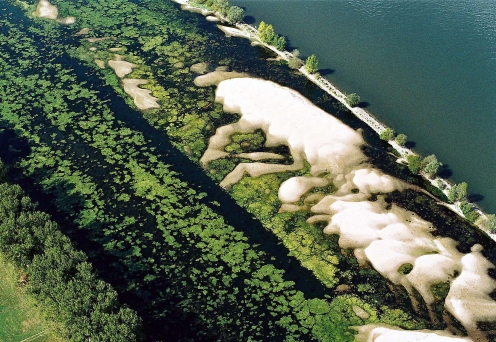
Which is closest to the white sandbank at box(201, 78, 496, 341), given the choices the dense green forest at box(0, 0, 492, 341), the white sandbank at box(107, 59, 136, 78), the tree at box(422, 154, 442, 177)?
the dense green forest at box(0, 0, 492, 341)

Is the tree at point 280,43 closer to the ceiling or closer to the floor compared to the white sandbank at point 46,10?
closer to the ceiling

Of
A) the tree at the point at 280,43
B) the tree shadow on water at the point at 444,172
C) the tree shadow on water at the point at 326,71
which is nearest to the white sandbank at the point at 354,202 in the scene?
the tree shadow on water at the point at 444,172

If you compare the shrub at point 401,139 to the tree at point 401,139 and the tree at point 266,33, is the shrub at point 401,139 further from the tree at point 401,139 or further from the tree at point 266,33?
the tree at point 266,33

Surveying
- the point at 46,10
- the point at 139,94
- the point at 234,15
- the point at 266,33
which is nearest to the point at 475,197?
the point at 266,33

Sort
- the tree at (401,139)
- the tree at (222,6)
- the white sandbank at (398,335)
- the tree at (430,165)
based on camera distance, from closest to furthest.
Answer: the white sandbank at (398,335), the tree at (430,165), the tree at (401,139), the tree at (222,6)

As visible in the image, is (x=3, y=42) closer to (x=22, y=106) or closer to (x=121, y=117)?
(x=22, y=106)

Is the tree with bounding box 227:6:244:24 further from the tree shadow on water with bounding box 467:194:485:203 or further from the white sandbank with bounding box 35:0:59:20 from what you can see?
the tree shadow on water with bounding box 467:194:485:203
